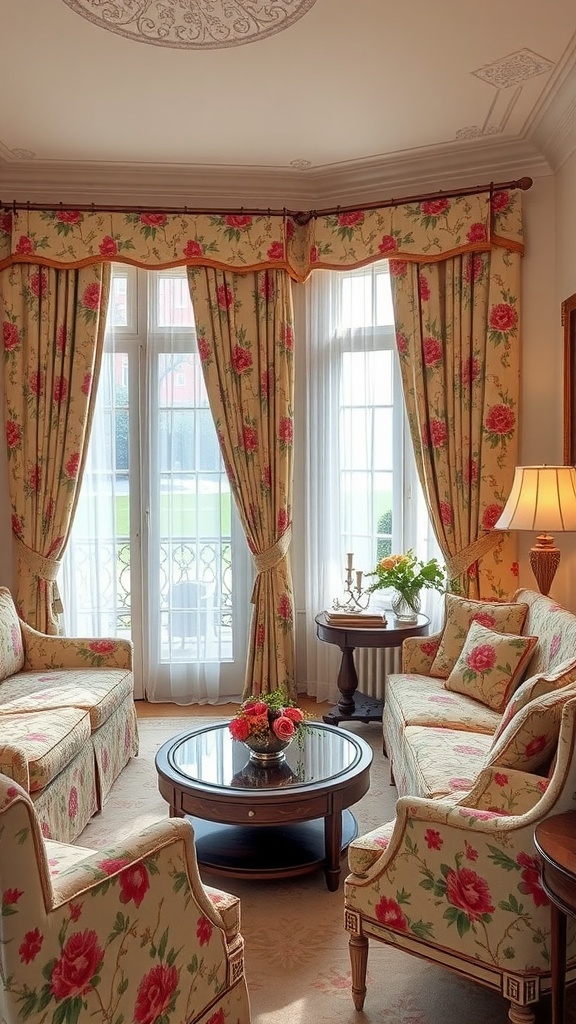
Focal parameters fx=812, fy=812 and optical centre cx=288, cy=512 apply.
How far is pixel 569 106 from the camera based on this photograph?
3814 millimetres

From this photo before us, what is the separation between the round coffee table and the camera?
9.14 ft

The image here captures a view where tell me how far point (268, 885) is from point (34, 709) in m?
1.27

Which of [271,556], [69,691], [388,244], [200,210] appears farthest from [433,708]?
[200,210]

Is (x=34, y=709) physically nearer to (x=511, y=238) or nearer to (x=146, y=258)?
(x=146, y=258)

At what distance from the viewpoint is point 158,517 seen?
5168mm

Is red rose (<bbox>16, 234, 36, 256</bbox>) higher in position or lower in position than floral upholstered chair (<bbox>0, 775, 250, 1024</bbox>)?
higher

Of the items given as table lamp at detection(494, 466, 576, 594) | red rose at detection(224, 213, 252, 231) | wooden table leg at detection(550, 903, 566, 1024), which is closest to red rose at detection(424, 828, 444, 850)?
wooden table leg at detection(550, 903, 566, 1024)

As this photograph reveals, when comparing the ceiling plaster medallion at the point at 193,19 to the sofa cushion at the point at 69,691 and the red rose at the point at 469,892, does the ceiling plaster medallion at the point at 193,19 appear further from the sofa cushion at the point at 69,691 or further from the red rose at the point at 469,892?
the red rose at the point at 469,892

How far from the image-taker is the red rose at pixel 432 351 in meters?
4.60

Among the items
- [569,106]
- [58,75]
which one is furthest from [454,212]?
[58,75]

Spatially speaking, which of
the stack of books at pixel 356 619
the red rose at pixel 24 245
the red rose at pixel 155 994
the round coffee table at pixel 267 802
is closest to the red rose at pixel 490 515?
the stack of books at pixel 356 619

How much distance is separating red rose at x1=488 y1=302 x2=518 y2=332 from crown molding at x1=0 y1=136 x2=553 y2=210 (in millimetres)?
738

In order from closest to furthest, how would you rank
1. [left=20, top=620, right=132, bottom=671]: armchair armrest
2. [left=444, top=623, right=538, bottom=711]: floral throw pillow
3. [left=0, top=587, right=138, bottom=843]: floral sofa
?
1. [left=0, top=587, right=138, bottom=843]: floral sofa
2. [left=444, top=623, right=538, bottom=711]: floral throw pillow
3. [left=20, top=620, right=132, bottom=671]: armchair armrest

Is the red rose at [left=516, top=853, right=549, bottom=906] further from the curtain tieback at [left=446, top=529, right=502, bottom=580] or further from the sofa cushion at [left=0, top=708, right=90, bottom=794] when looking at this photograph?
the curtain tieback at [left=446, top=529, right=502, bottom=580]
